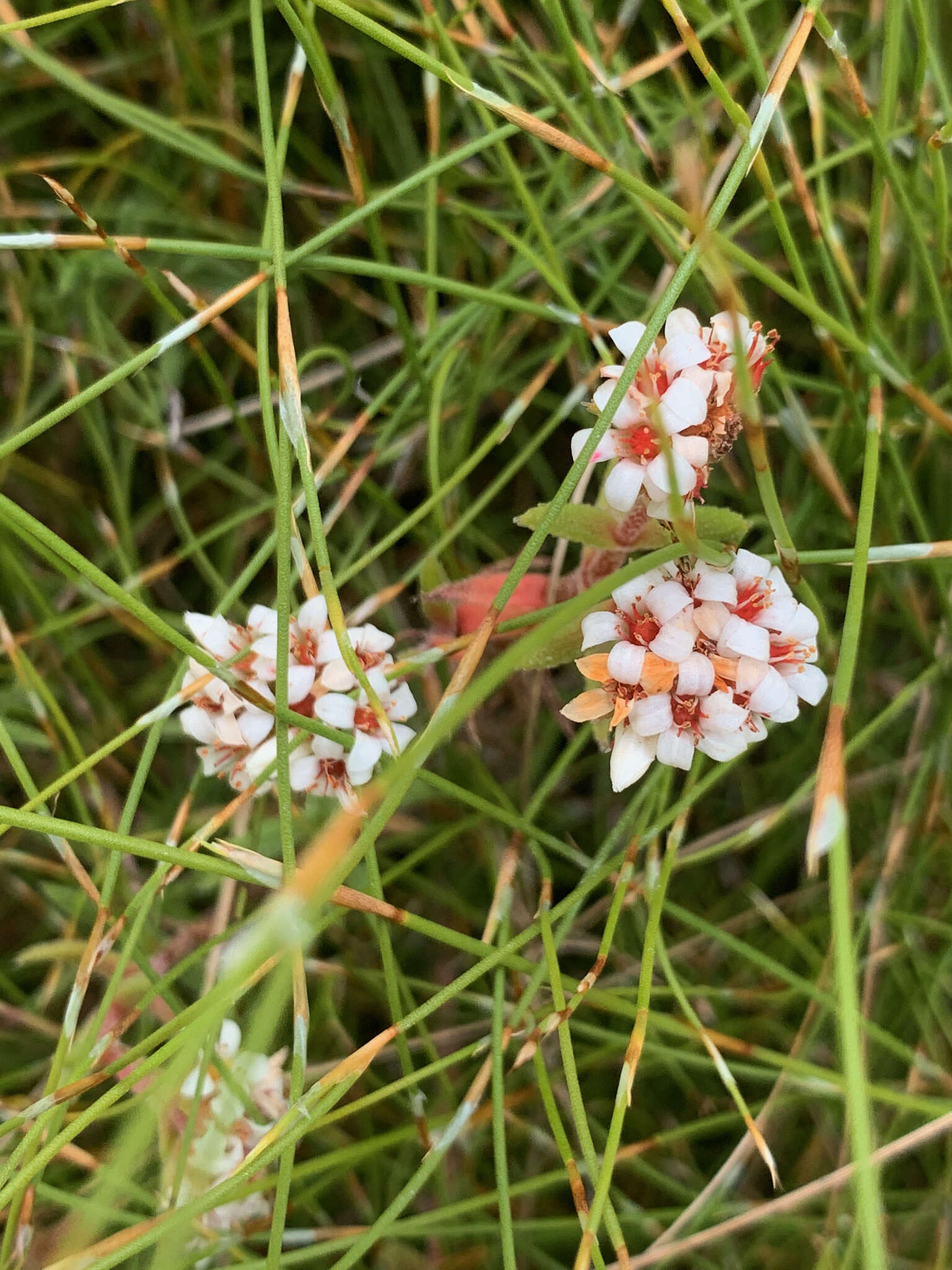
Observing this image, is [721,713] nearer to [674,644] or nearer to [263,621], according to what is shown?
[674,644]

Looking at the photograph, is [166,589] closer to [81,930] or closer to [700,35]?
[81,930]

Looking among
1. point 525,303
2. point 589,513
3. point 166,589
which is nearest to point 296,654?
point 589,513

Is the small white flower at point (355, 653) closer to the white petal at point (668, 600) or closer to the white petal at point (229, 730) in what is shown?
the white petal at point (229, 730)

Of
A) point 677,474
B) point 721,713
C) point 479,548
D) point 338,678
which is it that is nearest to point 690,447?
point 677,474

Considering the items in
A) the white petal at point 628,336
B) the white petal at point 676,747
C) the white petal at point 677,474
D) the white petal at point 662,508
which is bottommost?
the white petal at point 676,747

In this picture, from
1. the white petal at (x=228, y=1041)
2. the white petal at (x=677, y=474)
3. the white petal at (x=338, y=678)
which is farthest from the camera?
the white petal at (x=228, y=1041)

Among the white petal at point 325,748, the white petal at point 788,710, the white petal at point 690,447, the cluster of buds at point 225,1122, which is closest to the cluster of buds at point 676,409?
the white petal at point 690,447
